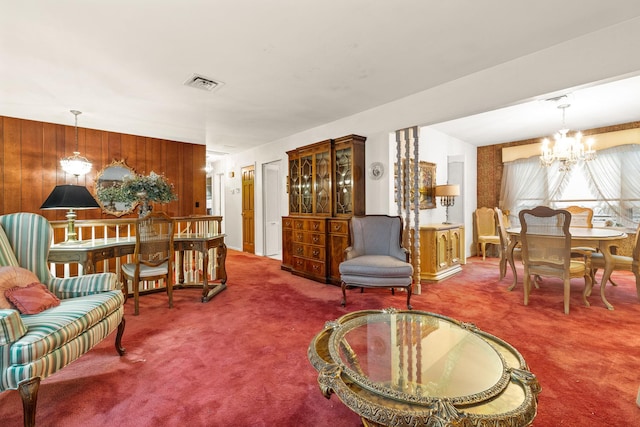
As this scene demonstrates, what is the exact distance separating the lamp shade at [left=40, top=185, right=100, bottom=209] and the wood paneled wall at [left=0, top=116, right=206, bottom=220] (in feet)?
7.51

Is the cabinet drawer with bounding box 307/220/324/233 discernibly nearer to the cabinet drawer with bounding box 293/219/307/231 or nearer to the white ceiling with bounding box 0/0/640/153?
the cabinet drawer with bounding box 293/219/307/231

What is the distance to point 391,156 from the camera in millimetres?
3982

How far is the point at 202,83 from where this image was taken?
3.05 metres

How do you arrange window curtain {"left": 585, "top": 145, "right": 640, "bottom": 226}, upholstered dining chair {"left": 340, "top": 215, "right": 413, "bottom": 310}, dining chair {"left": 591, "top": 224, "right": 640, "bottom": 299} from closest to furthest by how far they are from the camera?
upholstered dining chair {"left": 340, "top": 215, "right": 413, "bottom": 310} < dining chair {"left": 591, "top": 224, "right": 640, "bottom": 299} < window curtain {"left": 585, "top": 145, "right": 640, "bottom": 226}

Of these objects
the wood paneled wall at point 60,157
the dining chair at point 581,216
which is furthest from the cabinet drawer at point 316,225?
the dining chair at point 581,216

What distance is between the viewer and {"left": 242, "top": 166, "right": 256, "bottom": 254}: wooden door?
6651 mm

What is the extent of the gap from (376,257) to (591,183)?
4.88 m

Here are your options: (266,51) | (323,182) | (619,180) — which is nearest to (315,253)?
(323,182)

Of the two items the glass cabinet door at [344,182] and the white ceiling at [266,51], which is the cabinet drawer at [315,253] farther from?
the white ceiling at [266,51]

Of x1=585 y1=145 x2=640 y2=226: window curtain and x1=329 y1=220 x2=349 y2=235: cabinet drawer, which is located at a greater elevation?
x1=585 y1=145 x2=640 y2=226: window curtain

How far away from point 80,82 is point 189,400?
3.37 m

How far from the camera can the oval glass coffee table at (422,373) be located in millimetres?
1021

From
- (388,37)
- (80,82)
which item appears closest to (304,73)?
(388,37)

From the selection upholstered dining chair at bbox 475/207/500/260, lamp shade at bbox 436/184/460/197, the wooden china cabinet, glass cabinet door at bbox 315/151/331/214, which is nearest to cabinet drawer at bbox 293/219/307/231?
the wooden china cabinet
